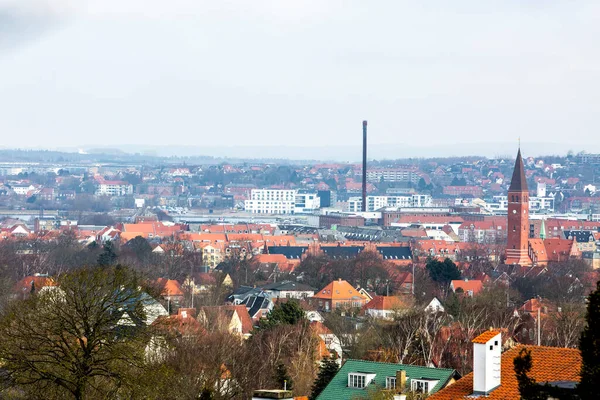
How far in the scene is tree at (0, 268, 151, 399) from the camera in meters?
17.3

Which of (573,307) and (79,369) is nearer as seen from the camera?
(79,369)

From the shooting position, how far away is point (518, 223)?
9006 cm

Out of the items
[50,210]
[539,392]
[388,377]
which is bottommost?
[50,210]

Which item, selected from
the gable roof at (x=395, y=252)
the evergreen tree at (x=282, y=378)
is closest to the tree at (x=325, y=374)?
the evergreen tree at (x=282, y=378)

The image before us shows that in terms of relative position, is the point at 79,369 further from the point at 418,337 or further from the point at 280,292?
the point at 280,292

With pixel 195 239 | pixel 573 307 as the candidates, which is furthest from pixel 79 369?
pixel 195 239

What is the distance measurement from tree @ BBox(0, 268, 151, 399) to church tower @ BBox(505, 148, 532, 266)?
6580 centimetres

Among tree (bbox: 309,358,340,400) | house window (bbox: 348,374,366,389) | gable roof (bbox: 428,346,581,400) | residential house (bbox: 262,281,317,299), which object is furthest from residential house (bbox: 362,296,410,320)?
gable roof (bbox: 428,346,581,400)

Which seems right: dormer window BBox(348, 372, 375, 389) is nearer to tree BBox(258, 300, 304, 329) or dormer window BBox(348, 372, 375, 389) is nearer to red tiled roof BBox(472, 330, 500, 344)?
red tiled roof BBox(472, 330, 500, 344)

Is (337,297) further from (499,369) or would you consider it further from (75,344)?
(499,369)

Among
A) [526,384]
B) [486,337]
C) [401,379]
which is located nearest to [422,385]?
[401,379]

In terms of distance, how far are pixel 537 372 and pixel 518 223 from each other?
76.9 m

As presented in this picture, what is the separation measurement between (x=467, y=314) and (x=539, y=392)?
24.3 meters

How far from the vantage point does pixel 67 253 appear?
70.4 meters
